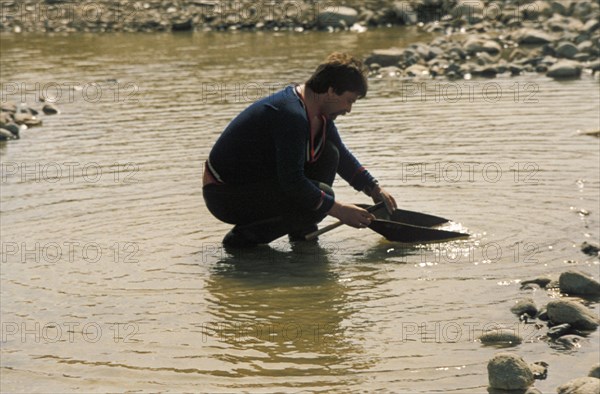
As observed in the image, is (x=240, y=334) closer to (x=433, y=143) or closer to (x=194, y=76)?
(x=433, y=143)

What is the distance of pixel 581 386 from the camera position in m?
5.36

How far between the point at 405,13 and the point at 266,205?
16603 mm

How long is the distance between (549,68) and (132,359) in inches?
441

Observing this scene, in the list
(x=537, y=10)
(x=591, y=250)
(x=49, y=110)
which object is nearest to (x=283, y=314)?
(x=591, y=250)

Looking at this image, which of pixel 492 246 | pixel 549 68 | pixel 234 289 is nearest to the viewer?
pixel 234 289

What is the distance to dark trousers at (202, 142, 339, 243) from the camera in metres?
8.21

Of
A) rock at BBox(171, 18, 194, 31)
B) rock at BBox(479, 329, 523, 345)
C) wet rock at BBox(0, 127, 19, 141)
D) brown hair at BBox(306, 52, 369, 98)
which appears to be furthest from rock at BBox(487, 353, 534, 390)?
rock at BBox(171, 18, 194, 31)

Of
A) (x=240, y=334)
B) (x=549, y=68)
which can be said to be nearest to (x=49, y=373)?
(x=240, y=334)

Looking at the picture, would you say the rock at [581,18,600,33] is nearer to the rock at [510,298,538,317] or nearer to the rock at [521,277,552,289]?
the rock at [521,277,552,289]

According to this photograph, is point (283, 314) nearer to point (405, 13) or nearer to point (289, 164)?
point (289, 164)

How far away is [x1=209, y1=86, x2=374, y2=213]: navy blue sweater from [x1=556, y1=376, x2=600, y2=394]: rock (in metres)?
2.76

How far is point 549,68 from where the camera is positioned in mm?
16219

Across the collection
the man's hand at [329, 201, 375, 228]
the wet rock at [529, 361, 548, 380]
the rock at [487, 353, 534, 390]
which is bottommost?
the wet rock at [529, 361, 548, 380]

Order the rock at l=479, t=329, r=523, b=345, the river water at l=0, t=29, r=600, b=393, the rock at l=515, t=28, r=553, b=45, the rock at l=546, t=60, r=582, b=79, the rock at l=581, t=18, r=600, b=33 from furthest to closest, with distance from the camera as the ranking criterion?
the rock at l=515, t=28, r=553, b=45 → the rock at l=581, t=18, r=600, b=33 → the rock at l=546, t=60, r=582, b=79 → the rock at l=479, t=329, r=523, b=345 → the river water at l=0, t=29, r=600, b=393
